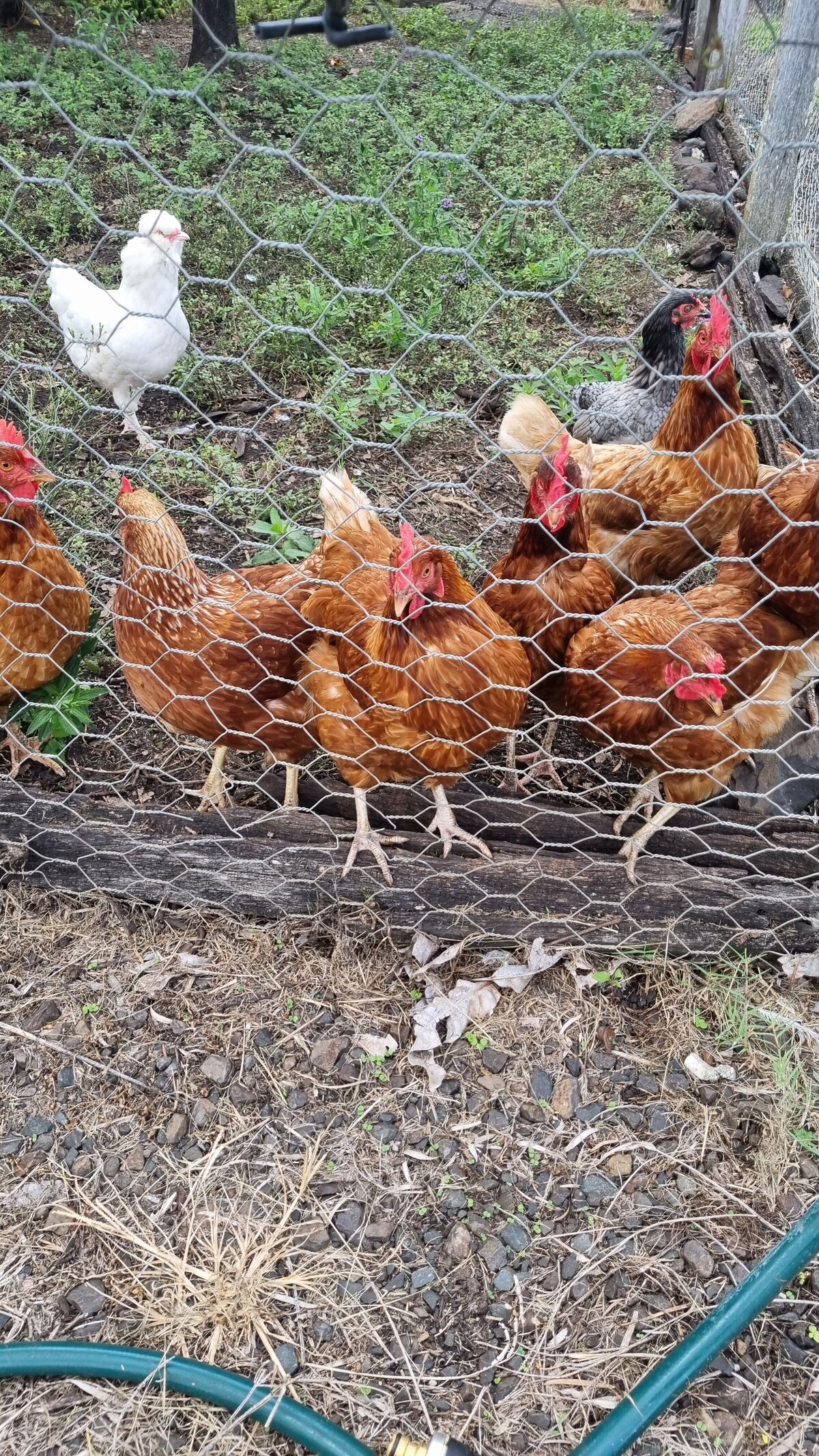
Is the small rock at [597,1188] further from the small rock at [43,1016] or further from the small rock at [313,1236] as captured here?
the small rock at [43,1016]

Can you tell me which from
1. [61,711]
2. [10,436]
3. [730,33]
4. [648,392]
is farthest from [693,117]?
[61,711]

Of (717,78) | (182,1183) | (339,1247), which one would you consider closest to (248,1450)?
(339,1247)

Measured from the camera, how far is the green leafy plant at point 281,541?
2352mm

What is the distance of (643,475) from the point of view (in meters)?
2.12

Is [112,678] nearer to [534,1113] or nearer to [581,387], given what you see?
[534,1113]

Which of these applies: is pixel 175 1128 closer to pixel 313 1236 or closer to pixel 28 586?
pixel 313 1236

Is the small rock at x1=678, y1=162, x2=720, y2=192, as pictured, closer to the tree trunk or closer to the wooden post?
the wooden post

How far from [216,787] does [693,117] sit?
5234 mm

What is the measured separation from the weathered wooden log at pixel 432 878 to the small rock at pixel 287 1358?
2.32 ft

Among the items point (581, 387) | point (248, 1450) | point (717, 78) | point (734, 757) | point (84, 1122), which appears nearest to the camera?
point (248, 1450)

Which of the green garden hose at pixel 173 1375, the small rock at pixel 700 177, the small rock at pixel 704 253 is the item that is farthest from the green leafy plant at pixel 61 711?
the small rock at pixel 700 177

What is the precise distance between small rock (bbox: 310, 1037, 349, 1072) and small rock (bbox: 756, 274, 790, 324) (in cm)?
301

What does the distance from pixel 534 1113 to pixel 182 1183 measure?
22.6 inches

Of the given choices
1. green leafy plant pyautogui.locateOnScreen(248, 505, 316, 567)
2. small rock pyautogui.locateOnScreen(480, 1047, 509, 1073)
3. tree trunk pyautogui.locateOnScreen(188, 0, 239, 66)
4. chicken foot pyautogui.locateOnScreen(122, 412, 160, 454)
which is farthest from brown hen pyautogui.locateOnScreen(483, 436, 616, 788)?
tree trunk pyautogui.locateOnScreen(188, 0, 239, 66)
